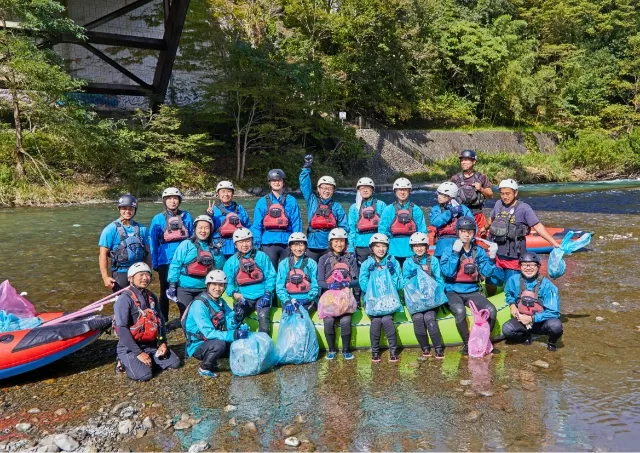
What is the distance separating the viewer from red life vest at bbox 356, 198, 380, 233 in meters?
6.21

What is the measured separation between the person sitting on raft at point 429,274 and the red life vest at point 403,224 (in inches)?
24.7

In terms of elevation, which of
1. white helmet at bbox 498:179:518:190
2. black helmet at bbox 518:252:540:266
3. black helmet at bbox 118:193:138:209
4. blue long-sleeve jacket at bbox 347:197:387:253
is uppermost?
white helmet at bbox 498:179:518:190

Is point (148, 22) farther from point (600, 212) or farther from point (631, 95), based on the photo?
point (631, 95)

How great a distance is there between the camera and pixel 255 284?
5.43m

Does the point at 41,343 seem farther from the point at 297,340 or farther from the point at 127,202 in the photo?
the point at 297,340

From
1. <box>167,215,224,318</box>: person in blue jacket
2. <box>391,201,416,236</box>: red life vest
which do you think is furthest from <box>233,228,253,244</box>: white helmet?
<box>391,201,416,236</box>: red life vest

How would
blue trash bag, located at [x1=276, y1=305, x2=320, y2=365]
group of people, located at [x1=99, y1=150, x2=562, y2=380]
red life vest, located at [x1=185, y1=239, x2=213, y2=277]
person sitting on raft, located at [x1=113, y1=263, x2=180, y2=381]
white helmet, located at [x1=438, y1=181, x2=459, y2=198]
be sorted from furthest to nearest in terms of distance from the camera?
white helmet, located at [x1=438, y1=181, x2=459, y2=198] → red life vest, located at [x1=185, y1=239, x2=213, y2=277] → blue trash bag, located at [x1=276, y1=305, x2=320, y2=365] → group of people, located at [x1=99, y1=150, x2=562, y2=380] → person sitting on raft, located at [x1=113, y1=263, x2=180, y2=381]

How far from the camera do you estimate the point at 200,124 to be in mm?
25344

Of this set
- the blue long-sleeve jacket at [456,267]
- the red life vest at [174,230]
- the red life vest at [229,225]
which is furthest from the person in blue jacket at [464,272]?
the red life vest at [174,230]

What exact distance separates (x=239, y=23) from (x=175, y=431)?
2591 cm

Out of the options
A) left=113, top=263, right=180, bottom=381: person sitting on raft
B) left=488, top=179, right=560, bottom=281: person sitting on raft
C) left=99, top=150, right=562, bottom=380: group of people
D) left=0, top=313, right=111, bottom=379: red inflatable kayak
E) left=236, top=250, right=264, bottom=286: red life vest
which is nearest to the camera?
left=0, top=313, right=111, bottom=379: red inflatable kayak

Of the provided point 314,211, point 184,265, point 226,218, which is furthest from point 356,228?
point 184,265

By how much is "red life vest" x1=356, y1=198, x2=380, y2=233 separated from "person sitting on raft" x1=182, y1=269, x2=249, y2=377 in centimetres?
203

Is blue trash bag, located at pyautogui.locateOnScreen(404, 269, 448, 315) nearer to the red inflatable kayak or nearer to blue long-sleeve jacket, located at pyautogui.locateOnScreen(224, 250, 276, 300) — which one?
blue long-sleeve jacket, located at pyautogui.locateOnScreen(224, 250, 276, 300)
